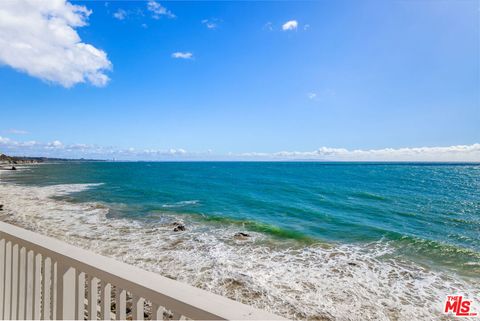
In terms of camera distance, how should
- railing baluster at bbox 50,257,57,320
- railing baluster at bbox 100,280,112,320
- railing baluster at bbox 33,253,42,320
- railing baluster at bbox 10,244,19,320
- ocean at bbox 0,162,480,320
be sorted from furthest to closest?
ocean at bbox 0,162,480,320 < railing baluster at bbox 10,244,19,320 < railing baluster at bbox 33,253,42,320 < railing baluster at bbox 50,257,57,320 < railing baluster at bbox 100,280,112,320

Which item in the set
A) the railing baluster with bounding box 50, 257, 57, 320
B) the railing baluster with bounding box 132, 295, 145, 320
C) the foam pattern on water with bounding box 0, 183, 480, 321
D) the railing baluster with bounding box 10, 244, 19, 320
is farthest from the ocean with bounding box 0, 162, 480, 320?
the railing baluster with bounding box 132, 295, 145, 320

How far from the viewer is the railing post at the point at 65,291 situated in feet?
5.33

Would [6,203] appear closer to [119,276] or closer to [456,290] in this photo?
[119,276]

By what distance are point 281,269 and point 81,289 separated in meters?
6.27

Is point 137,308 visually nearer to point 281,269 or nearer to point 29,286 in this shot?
point 29,286

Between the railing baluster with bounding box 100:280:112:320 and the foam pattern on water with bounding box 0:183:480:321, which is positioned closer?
the railing baluster with bounding box 100:280:112:320

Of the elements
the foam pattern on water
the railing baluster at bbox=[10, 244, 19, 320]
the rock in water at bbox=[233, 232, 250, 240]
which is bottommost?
the rock in water at bbox=[233, 232, 250, 240]

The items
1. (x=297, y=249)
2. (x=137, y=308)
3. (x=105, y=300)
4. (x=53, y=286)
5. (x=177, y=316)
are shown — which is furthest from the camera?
(x=297, y=249)

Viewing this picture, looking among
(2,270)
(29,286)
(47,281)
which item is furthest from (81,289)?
(2,270)

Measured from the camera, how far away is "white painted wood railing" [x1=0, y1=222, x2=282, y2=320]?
1113 mm

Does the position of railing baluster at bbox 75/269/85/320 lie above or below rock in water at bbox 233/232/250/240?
above

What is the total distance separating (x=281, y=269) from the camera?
7039mm

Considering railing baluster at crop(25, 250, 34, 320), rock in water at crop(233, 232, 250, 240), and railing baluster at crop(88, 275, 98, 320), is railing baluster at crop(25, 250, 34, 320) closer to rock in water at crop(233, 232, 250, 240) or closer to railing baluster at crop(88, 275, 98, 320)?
railing baluster at crop(88, 275, 98, 320)

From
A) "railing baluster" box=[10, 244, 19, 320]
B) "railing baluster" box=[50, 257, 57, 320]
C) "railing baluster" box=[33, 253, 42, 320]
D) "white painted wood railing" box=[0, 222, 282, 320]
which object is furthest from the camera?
"railing baluster" box=[10, 244, 19, 320]
